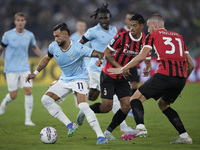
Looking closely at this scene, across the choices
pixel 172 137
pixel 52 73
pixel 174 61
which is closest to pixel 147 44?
pixel 174 61

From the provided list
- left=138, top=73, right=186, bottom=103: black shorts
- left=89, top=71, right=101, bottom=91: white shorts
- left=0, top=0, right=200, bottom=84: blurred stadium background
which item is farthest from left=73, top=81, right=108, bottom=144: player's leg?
left=0, top=0, right=200, bottom=84: blurred stadium background

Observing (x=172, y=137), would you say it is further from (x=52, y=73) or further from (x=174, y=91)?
(x=52, y=73)

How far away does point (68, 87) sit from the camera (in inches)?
257

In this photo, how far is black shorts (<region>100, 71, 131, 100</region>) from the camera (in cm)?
682

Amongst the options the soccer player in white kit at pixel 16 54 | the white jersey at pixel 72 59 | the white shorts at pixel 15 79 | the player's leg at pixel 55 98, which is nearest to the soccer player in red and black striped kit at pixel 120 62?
the white jersey at pixel 72 59

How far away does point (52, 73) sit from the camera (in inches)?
723

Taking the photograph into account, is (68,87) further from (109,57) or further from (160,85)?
(160,85)

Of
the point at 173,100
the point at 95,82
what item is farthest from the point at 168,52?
the point at 95,82

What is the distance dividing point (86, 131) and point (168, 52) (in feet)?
8.90

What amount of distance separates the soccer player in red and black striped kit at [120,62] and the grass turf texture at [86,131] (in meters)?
0.49

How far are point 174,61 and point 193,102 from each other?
714 centimetres

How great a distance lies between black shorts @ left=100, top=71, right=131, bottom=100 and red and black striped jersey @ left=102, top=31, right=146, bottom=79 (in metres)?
0.12

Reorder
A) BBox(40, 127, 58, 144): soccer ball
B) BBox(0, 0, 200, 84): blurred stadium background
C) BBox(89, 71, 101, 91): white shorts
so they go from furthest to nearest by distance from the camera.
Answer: BBox(0, 0, 200, 84): blurred stadium background
BBox(89, 71, 101, 91): white shorts
BBox(40, 127, 58, 144): soccer ball

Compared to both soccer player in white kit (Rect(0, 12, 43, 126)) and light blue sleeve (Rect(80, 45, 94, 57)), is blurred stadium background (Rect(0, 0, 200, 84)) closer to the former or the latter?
soccer player in white kit (Rect(0, 12, 43, 126))
